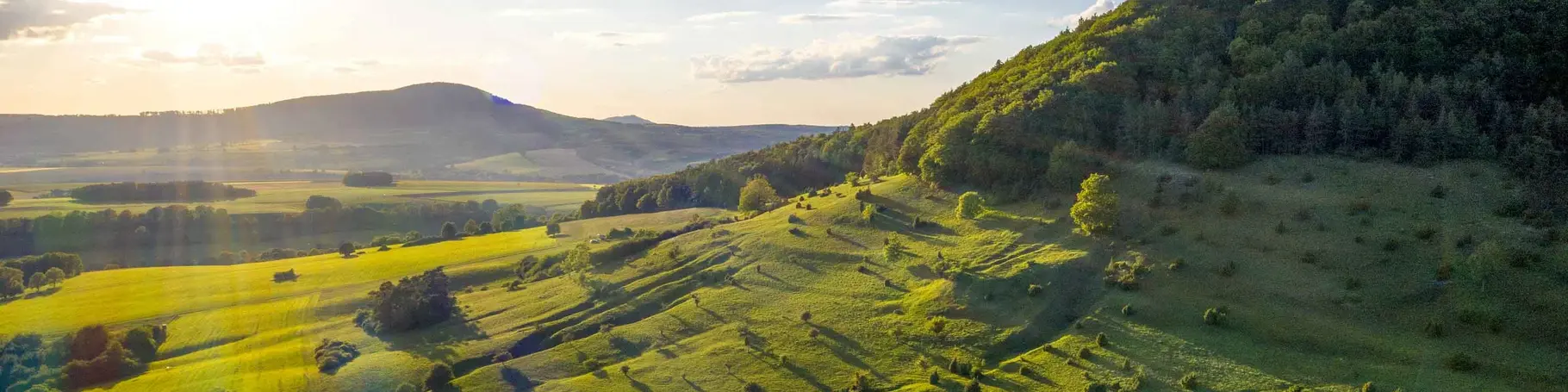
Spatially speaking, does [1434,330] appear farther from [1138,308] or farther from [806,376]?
[806,376]

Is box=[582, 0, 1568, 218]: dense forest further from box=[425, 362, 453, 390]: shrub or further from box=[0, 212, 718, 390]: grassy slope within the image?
box=[425, 362, 453, 390]: shrub

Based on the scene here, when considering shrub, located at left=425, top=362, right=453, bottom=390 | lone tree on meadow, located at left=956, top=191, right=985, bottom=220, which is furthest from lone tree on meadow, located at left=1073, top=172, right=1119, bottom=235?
shrub, located at left=425, top=362, right=453, bottom=390

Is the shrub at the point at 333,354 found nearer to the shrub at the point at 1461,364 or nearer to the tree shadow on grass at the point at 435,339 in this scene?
the tree shadow on grass at the point at 435,339

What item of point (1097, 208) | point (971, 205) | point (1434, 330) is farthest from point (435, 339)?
point (1434, 330)

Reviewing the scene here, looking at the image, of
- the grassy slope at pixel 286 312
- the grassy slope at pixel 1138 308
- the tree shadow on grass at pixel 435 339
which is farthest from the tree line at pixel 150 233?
the grassy slope at pixel 1138 308

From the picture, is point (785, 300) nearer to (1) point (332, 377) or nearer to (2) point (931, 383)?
(2) point (931, 383)

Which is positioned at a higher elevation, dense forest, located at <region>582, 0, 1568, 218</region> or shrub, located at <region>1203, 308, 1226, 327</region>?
dense forest, located at <region>582, 0, 1568, 218</region>

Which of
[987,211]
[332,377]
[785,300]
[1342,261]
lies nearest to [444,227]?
[332,377]
